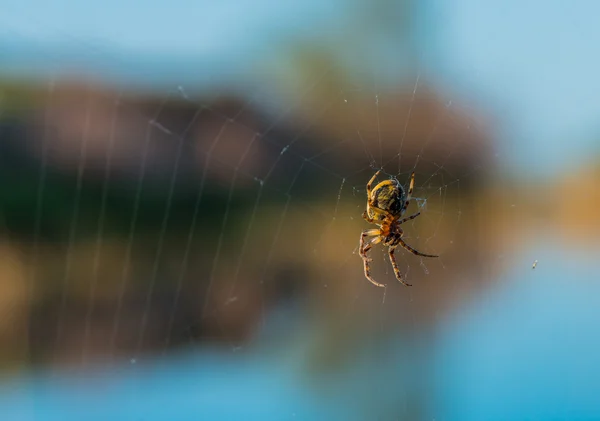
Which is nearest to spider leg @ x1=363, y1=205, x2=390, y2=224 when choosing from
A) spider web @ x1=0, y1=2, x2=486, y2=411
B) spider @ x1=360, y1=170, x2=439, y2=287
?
spider @ x1=360, y1=170, x2=439, y2=287

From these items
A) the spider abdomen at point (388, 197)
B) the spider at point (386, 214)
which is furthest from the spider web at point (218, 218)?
the spider abdomen at point (388, 197)

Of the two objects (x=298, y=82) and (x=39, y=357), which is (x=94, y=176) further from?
(x=298, y=82)

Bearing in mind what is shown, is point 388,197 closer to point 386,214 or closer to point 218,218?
point 386,214

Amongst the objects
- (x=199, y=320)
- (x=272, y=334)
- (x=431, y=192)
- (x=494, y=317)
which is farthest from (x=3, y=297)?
(x=494, y=317)

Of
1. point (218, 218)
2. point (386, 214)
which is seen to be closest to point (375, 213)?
point (386, 214)

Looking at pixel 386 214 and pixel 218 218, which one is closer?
pixel 386 214

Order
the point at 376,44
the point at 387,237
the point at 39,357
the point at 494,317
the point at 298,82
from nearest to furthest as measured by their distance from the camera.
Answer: the point at 387,237 → the point at 39,357 → the point at 494,317 → the point at 298,82 → the point at 376,44

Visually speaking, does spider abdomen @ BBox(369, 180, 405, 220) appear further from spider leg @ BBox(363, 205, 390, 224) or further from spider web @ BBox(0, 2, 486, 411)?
spider web @ BBox(0, 2, 486, 411)
